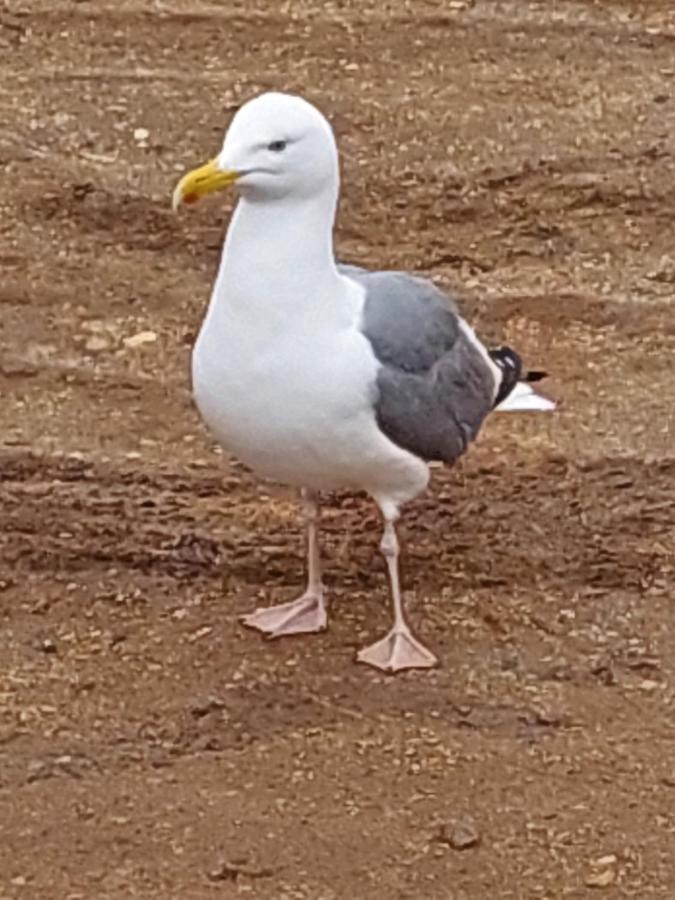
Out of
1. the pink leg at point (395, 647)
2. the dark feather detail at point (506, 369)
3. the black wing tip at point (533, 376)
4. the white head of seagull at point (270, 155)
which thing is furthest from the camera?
the black wing tip at point (533, 376)

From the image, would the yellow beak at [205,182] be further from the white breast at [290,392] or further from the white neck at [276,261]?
the white breast at [290,392]

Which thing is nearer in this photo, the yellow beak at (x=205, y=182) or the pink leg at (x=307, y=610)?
the yellow beak at (x=205, y=182)

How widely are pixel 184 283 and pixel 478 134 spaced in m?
1.12

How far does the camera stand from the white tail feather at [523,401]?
168 inches

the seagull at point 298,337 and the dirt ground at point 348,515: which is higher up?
the seagull at point 298,337

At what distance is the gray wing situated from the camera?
3.57 m

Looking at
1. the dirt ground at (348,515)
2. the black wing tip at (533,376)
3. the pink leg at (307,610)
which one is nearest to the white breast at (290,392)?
the pink leg at (307,610)

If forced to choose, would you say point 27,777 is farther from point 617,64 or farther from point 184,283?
point 617,64

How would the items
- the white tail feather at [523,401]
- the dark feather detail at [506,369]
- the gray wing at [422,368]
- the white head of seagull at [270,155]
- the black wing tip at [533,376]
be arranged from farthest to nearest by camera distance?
the black wing tip at [533,376], the white tail feather at [523,401], the dark feather detail at [506,369], the gray wing at [422,368], the white head of seagull at [270,155]

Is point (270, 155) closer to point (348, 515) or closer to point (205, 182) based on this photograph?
point (205, 182)

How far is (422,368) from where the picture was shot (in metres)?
3.69

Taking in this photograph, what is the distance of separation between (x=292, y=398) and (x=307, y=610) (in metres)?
0.62

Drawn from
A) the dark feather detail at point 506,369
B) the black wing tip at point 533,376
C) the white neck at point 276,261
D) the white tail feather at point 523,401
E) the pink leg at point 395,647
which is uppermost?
the white neck at point 276,261

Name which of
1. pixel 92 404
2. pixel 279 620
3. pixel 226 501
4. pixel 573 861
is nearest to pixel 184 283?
pixel 92 404
